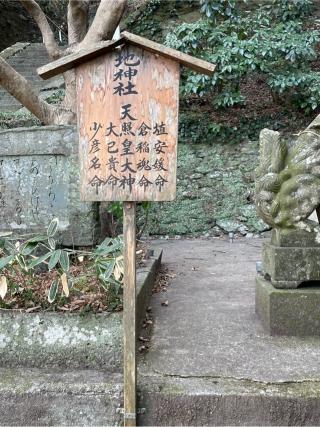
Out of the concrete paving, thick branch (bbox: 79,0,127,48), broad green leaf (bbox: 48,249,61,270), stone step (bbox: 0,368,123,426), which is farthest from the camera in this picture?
thick branch (bbox: 79,0,127,48)

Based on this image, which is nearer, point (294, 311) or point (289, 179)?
point (294, 311)

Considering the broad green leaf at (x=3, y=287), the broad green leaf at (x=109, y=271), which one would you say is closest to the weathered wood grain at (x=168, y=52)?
the broad green leaf at (x=109, y=271)

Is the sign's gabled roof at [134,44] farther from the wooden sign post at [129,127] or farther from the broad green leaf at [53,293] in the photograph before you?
the broad green leaf at [53,293]

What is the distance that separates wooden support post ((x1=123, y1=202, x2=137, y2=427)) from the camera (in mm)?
2385

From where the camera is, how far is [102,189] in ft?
7.88

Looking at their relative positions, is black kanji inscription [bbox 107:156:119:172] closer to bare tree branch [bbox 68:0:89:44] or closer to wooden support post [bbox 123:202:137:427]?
wooden support post [bbox 123:202:137:427]

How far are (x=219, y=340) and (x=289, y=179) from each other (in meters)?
1.28

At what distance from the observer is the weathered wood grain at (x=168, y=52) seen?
2225 mm

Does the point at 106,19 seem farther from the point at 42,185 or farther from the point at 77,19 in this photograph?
the point at 42,185

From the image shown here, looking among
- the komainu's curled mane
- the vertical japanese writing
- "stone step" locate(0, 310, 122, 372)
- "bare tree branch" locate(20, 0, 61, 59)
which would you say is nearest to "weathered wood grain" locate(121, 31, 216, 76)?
the komainu's curled mane

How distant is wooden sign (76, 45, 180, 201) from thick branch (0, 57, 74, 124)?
3.47 meters

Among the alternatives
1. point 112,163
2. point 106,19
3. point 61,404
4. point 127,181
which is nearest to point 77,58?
point 112,163

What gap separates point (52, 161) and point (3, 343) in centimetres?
168

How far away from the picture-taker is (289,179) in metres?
3.28
